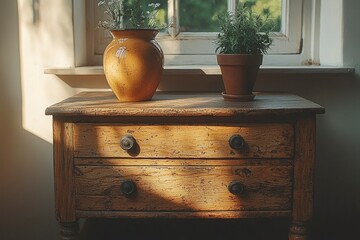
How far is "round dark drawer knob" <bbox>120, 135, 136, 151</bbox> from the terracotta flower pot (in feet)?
1.28

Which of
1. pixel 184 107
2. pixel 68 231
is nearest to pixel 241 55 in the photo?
pixel 184 107

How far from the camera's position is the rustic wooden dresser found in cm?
141

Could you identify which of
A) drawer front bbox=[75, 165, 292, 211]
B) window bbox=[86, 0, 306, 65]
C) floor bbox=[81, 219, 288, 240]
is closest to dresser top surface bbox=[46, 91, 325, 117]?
drawer front bbox=[75, 165, 292, 211]

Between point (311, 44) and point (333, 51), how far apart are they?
5.4 inches

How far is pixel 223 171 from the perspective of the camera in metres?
1.42

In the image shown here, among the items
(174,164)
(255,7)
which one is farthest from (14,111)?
(255,7)

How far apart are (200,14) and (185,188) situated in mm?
922

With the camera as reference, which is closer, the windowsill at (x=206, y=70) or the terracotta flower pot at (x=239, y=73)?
the terracotta flower pot at (x=239, y=73)

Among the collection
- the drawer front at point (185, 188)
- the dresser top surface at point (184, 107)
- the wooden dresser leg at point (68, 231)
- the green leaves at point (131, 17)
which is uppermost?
the green leaves at point (131, 17)

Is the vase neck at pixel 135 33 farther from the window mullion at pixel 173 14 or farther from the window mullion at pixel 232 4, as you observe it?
the window mullion at pixel 232 4

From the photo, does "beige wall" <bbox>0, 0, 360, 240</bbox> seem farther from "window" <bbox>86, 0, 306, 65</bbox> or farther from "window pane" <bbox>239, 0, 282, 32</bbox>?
"window pane" <bbox>239, 0, 282, 32</bbox>

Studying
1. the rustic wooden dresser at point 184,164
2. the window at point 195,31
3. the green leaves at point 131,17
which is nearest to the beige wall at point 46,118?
the window at point 195,31

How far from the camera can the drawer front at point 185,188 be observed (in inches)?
56.0

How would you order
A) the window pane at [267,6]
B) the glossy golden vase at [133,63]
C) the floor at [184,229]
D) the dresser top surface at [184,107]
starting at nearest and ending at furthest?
the dresser top surface at [184,107] < the glossy golden vase at [133,63] < the floor at [184,229] < the window pane at [267,6]
